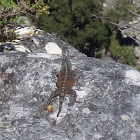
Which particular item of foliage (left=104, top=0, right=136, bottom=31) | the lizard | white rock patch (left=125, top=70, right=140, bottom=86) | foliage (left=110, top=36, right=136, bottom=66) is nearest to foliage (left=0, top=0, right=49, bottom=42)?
the lizard

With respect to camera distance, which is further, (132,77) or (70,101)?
(132,77)

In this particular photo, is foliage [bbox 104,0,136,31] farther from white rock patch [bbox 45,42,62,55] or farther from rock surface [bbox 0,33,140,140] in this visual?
rock surface [bbox 0,33,140,140]

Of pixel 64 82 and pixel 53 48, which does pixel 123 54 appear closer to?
pixel 53 48

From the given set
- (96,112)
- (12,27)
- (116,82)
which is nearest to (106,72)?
(116,82)

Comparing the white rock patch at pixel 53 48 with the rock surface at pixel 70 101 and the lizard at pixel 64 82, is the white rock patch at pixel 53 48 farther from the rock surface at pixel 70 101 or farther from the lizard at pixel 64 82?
the lizard at pixel 64 82

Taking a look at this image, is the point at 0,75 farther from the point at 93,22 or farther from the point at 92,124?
the point at 93,22

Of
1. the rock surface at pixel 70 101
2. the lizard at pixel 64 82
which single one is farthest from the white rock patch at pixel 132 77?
the lizard at pixel 64 82

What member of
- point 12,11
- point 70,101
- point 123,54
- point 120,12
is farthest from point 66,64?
point 123,54
